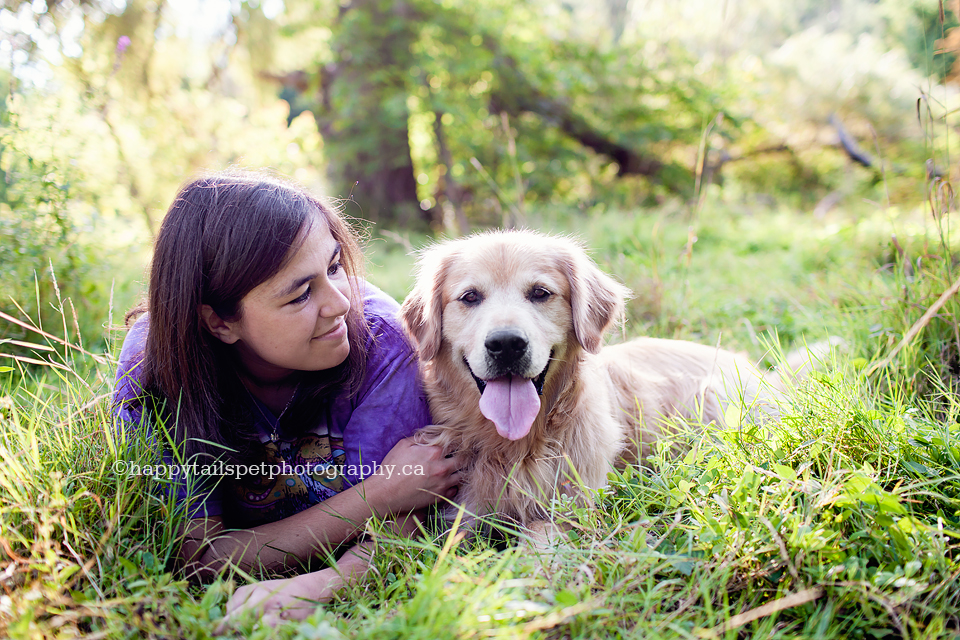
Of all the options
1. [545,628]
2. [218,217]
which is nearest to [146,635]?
[545,628]

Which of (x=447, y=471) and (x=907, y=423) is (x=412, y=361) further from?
(x=907, y=423)

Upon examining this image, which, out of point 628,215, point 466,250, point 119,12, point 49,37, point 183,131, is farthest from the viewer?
point 183,131

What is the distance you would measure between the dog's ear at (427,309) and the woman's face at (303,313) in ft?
1.11

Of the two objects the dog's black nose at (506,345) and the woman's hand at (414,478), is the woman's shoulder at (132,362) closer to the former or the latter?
the woman's hand at (414,478)

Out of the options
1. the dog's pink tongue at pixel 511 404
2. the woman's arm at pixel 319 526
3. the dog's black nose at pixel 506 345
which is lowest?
the woman's arm at pixel 319 526

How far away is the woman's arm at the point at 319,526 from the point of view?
1.98m

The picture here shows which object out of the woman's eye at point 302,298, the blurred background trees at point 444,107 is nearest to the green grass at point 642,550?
the woman's eye at point 302,298

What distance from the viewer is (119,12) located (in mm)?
6457

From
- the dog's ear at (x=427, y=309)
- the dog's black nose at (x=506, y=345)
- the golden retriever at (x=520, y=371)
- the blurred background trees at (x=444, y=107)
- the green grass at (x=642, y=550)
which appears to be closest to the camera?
the green grass at (x=642, y=550)

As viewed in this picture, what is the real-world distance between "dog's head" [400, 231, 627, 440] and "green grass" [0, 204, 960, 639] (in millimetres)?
528

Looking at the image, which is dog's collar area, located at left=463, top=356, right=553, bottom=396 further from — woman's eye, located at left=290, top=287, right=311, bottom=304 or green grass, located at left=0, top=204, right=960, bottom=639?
woman's eye, located at left=290, top=287, right=311, bottom=304

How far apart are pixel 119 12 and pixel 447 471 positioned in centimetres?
735

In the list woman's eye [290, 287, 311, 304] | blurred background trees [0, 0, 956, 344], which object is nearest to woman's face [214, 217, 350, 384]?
woman's eye [290, 287, 311, 304]

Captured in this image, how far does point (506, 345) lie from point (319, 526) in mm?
1032
